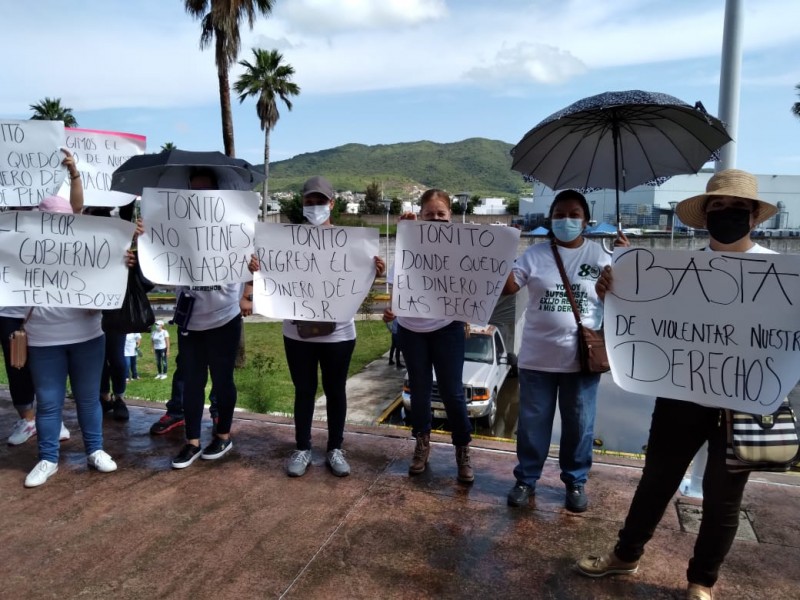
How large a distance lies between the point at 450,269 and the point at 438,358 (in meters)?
0.58

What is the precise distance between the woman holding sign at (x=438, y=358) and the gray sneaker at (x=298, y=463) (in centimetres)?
84

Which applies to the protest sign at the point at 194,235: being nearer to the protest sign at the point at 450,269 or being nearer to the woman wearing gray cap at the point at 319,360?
the woman wearing gray cap at the point at 319,360

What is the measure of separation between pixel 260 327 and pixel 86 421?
80.8 feet

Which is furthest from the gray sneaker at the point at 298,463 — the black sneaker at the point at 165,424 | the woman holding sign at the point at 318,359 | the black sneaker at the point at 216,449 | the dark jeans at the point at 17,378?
the dark jeans at the point at 17,378

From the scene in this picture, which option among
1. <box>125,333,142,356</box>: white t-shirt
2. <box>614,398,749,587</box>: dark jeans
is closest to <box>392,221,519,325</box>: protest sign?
<box>614,398,749,587</box>: dark jeans

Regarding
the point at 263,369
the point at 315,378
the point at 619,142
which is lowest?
the point at 263,369

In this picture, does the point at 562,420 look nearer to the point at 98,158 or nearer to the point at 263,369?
the point at 98,158

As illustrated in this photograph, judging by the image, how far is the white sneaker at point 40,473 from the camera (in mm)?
3809

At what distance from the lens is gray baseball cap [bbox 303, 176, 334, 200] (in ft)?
12.1

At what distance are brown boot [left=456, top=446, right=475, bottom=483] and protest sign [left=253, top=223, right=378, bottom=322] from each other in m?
1.18

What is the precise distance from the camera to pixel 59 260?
3.79m

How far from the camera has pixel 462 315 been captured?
3.61 meters

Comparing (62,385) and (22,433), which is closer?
(62,385)

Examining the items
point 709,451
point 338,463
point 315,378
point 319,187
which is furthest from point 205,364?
point 709,451
